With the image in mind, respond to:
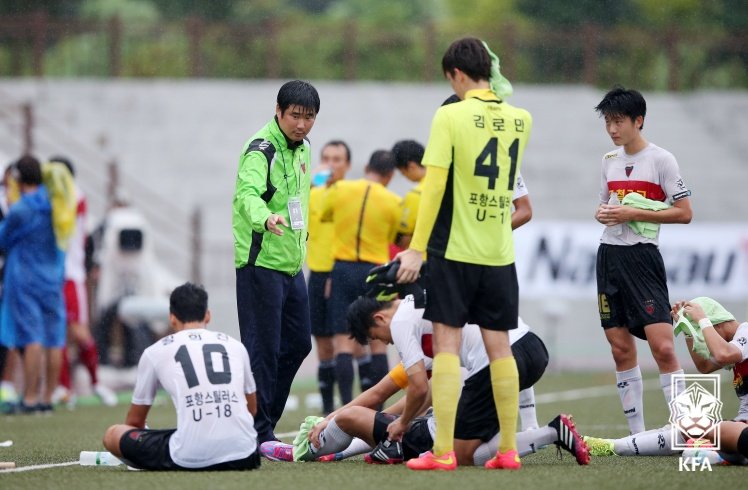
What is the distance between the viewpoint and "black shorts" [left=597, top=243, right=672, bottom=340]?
28.0 ft

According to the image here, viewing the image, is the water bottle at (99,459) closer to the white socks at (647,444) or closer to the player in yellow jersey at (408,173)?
the white socks at (647,444)

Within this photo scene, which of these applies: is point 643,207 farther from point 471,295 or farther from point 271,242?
point 271,242

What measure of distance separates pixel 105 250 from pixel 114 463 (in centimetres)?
1097

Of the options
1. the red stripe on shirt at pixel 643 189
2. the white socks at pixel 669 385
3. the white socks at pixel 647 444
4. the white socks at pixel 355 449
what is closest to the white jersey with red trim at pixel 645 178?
the red stripe on shirt at pixel 643 189

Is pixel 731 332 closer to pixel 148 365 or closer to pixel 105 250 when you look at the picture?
pixel 148 365

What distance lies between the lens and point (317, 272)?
471 inches

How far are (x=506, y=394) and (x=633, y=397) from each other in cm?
205

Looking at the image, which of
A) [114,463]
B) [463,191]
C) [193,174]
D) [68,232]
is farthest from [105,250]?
[463,191]

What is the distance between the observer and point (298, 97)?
807 centimetres

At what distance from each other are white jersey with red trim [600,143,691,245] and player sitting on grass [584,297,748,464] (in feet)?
3.13

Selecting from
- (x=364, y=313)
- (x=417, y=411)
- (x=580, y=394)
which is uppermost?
(x=364, y=313)

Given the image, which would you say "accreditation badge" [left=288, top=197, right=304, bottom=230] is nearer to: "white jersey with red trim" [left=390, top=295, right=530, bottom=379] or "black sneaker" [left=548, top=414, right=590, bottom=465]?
"white jersey with red trim" [left=390, top=295, right=530, bottom=379]

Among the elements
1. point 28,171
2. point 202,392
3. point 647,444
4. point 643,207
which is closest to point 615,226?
point 643,207

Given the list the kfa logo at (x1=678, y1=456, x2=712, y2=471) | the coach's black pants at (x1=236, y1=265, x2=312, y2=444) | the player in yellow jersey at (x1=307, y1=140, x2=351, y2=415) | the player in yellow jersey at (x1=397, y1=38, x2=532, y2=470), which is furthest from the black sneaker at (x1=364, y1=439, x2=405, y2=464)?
the player in yellow jersey at (x1=307, y1=140, x2=351, y2=415)
